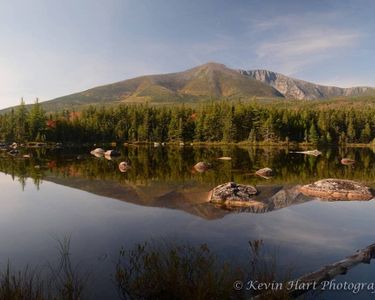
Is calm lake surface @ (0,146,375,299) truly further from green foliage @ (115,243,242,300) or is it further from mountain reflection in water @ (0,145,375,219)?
green foliage @ (115,243,242,300)

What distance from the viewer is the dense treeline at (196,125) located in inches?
5049

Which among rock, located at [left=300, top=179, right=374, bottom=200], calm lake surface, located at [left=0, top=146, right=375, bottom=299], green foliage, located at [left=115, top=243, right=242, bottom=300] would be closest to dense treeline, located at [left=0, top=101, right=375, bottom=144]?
calm lake surface, located at [left=0, top=146, right=375, bottom=299]

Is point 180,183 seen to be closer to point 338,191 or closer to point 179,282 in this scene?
point 338,191

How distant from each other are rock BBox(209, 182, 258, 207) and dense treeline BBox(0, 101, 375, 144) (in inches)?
3975

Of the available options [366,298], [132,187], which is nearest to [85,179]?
[132,187]

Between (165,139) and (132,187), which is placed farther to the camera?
(165,139)

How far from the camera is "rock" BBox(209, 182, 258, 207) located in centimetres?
2856

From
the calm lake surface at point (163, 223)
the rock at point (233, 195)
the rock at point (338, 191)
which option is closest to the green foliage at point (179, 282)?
the calm lake surface at point (163, 223)

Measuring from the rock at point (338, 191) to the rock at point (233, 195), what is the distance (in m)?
6.18

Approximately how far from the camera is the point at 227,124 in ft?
434

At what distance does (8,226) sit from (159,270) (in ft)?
47.7

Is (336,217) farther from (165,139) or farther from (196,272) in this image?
(165,139)

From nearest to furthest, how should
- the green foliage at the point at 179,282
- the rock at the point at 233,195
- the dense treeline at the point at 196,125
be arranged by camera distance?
the green foliage at the point at 179,282 < the rock at the point at 233,195 < the dense treeline at the point at 196,125

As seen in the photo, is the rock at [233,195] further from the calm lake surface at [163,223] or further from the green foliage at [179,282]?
the green foliage at [179,282]
